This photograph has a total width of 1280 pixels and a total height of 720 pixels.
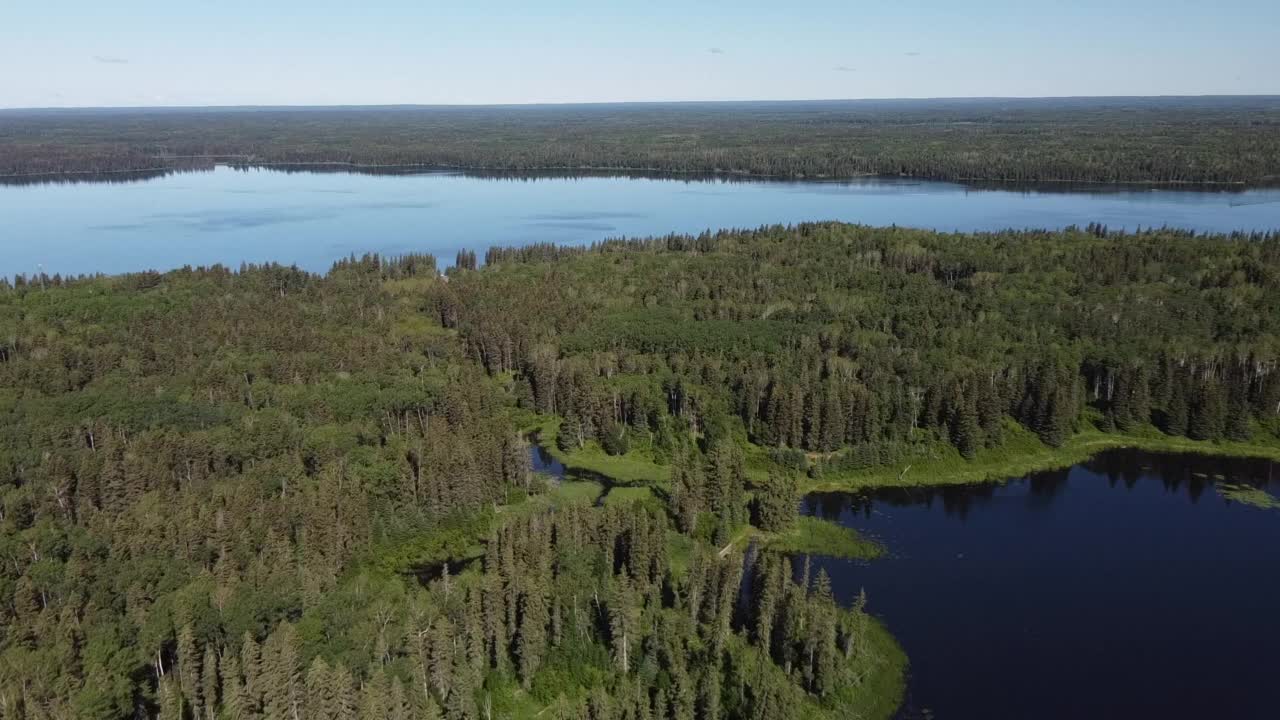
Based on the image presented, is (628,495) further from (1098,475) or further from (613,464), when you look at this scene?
(1098,475)

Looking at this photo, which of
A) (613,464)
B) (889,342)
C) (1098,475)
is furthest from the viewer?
(889,342)

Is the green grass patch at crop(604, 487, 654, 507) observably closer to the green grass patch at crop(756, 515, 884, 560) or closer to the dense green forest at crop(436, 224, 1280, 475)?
the dense green forest at crop(436, 224, 1280, 475)

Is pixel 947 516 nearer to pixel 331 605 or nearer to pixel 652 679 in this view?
pixel 652 679

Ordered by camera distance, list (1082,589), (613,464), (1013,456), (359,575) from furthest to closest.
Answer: (1013,456)
(613,464)
(1082,589)
(359,575)

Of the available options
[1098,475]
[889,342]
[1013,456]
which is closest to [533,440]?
[889,342]

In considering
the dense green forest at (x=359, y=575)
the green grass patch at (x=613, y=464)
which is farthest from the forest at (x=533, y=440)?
the green grass patch at (x=613, y=464)

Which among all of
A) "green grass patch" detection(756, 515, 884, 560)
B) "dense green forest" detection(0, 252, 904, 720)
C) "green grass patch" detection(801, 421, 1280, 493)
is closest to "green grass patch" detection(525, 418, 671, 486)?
"dense green forest" detection(0, 252, 904, 720)

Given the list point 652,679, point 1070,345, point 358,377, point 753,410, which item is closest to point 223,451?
point 358,377
